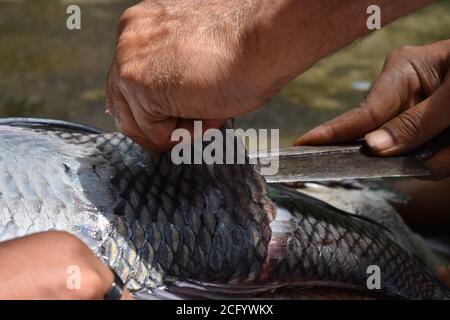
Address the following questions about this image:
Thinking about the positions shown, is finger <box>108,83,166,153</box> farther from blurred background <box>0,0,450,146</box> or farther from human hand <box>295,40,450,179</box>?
blurred background <box>0,0,450,146</box>

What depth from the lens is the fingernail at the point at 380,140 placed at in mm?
1797

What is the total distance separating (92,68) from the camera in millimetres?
4109

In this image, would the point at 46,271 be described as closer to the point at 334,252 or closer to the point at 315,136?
the point at 334,252

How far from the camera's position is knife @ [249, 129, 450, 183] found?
175 cm

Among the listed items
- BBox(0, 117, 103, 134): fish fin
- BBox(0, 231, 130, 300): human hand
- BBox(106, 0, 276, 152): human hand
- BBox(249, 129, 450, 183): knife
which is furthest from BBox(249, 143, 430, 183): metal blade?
BBox(0, 231, 130, 300): human hand

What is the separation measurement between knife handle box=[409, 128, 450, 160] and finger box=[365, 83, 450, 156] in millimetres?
13

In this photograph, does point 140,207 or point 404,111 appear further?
point 404,111

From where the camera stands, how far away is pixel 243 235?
1.67 metres

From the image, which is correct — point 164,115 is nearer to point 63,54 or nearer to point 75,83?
point 75,83

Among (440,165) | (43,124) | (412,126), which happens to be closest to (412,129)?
(412,126)

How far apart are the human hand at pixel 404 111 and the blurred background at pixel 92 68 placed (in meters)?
1.42

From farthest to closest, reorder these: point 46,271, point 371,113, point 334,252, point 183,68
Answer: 1. point 371,113
2. point 334,252
3. point 183,68
4. point 46,271

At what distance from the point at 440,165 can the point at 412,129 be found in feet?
0.35

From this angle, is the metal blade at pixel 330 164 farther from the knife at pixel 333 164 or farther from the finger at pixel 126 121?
the finger at pixel 126 121
